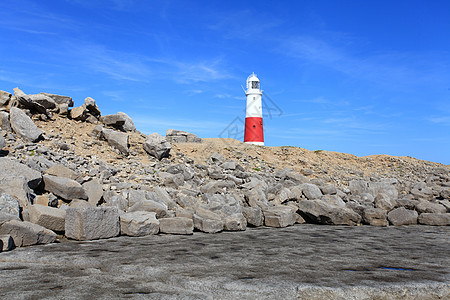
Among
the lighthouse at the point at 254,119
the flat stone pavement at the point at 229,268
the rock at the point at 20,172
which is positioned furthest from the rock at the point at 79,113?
the lighthouse at the point at 254,119

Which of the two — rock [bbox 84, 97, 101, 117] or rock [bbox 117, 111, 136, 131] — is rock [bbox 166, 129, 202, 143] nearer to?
rock [bbox 117, 111, 136, 131]

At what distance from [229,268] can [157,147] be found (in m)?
11.7

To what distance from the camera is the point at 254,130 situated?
31.3m

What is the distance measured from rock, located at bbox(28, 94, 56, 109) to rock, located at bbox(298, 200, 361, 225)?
41.6 feet

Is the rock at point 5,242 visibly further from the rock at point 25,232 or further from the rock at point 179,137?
the rock at point 179,137

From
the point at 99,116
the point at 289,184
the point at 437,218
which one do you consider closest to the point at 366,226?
the point at 437,218

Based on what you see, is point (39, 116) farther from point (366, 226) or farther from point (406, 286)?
point (406, 286)

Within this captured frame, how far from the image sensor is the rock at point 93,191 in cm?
1131

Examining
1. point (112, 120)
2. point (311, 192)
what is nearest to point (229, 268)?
point (311, 192)

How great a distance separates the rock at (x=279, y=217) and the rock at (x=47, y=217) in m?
6.30

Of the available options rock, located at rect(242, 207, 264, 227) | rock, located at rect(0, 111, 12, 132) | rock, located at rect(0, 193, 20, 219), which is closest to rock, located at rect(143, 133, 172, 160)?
rock, located at rect(0, 111, 12, 132)

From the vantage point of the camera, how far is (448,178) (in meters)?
28.6

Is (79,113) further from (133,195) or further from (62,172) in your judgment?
(133,195)

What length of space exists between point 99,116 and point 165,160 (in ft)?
15.3
